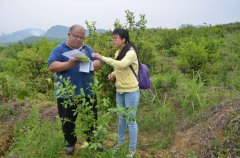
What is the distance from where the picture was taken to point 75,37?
4.30 meters

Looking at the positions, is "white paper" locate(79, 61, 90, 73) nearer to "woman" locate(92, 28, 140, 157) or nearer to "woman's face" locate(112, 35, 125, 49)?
"woman" locate(92, 28, 140, 157)

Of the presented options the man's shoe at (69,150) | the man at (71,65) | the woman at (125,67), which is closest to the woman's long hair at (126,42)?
the woman at (125,67)

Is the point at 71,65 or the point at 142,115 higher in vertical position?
the point at 71,65

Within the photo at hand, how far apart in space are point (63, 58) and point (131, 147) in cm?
152

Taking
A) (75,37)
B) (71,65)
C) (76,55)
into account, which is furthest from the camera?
(75,37)

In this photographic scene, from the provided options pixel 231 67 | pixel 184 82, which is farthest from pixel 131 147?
pixel 231 67

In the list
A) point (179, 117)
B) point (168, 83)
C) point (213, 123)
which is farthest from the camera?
point (168, 83)

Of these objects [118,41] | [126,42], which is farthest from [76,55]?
[126,42]

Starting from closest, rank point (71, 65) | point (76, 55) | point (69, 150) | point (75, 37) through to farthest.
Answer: point (76, 55)
point (71, 65)
point (75, 37)
point (69, 150)

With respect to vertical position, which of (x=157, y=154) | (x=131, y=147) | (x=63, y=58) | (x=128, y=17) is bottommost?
(x=157, y=154)

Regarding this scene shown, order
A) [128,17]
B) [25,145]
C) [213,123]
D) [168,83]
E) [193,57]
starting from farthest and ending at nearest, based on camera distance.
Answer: [193,57] → [168,83] → [128,17] → [213,123] → [25,145]

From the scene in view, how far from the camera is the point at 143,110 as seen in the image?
7.04m

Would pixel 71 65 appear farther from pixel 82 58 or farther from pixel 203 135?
pixel 203 135

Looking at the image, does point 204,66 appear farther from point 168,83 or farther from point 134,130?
point 134,130
